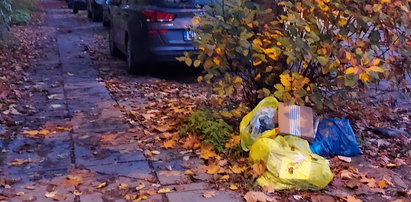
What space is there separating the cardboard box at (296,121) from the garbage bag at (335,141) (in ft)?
0.81

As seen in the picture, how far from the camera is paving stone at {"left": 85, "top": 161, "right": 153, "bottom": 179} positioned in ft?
16.6

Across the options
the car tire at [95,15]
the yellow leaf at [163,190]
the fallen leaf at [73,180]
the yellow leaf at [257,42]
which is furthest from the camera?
the car tire at [95,15]

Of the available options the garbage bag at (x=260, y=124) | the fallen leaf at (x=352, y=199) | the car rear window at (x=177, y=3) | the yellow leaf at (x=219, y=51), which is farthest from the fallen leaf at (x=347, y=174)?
the car rear window at (x=177, y=3)

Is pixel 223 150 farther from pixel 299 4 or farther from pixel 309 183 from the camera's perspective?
pixel 299 4

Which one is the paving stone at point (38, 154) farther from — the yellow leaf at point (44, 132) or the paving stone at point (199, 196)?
the paving stone at point (199, 196)

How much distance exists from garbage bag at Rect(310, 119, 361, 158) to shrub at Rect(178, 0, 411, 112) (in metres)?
0.25

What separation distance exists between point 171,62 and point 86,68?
7.99 feet

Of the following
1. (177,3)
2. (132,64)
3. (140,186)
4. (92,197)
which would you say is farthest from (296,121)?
(132,64)

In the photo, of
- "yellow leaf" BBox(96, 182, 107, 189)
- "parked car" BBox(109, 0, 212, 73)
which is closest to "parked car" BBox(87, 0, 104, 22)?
"parked car" BBox(109, 0, 212, 73)

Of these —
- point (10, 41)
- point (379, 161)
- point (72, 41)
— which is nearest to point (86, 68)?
point (10, 41)

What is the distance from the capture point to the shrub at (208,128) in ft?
18.3

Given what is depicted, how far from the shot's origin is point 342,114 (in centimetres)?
618

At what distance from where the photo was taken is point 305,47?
16.8 feet

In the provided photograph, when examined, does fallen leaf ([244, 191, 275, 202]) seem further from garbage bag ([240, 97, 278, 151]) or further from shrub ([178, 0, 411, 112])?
shrub ([178, 0, 411, 112])
